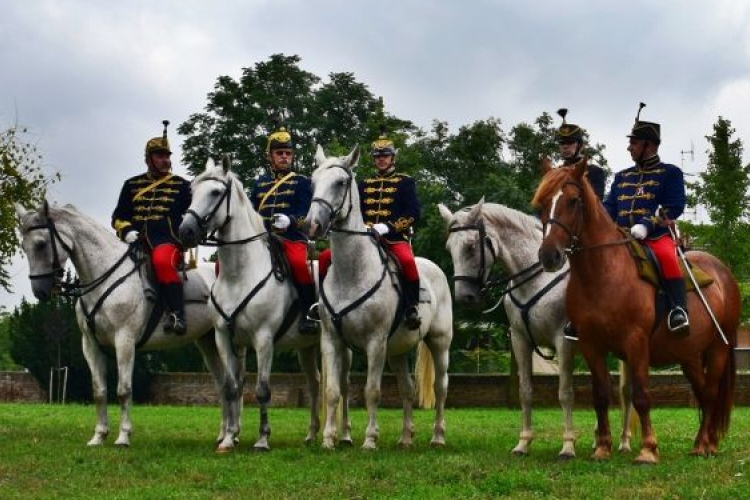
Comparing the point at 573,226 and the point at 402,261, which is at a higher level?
the point at 573,226

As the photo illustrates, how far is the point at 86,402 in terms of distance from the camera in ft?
124

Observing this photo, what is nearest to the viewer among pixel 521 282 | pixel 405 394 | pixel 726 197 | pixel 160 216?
pixel 521 282

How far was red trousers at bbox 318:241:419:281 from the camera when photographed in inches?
584

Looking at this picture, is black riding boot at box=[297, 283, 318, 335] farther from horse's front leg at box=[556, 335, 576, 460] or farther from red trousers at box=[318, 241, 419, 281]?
horse's front leg at box=[556, 335, 576, 460]

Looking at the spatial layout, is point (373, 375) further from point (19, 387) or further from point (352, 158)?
point (19, 387)

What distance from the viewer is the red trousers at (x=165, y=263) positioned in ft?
51.9

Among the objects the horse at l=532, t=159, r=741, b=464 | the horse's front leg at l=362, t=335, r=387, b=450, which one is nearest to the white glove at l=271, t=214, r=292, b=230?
the horse's front leg at l=362, t=335, r=387, b=450

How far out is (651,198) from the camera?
1399 centimetres

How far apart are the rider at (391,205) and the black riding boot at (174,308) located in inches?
84.6

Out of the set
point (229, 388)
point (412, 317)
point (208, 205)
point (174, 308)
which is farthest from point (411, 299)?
point (174, 308)

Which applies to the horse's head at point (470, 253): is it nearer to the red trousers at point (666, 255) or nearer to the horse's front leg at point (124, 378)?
the red trousers at point (666, 255)

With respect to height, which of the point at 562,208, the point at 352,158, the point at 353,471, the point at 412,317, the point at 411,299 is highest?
the point at 352,158

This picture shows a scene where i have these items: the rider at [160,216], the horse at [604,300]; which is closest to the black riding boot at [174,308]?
the rider at [160,216]

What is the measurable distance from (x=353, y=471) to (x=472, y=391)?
22.8 meters
